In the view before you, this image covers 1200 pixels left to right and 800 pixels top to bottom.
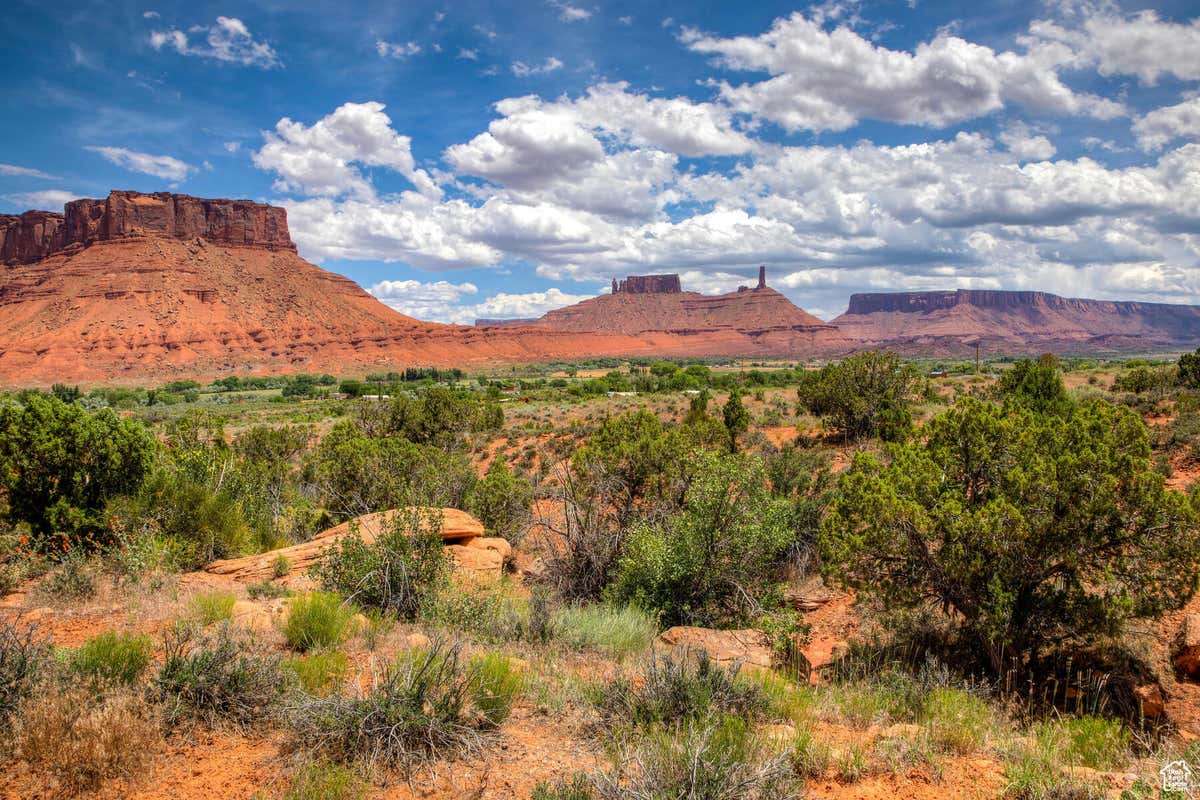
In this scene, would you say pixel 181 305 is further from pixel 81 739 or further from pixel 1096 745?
pixel 1096 745

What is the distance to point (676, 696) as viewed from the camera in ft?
15.8

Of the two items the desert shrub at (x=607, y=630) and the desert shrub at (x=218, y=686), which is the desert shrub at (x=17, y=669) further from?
the desert shrub at (x=607, y=630)

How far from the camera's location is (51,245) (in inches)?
4582

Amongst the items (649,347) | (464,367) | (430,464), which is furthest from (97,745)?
(649,347)

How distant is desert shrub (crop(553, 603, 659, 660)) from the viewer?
21.7ft

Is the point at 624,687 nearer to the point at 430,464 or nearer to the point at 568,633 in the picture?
the point at 568,633

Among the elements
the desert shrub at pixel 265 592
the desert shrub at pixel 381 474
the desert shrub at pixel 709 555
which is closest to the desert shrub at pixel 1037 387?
the desert shrub at pixel 709 555

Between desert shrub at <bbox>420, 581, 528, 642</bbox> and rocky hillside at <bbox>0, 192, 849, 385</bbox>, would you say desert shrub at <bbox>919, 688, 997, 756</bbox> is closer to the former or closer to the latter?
desert shrub at <bbox>420, 581, 528, 642</bbox>

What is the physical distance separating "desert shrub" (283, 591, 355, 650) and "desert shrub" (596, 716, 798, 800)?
329 cm

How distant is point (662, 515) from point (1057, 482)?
536 centimetres

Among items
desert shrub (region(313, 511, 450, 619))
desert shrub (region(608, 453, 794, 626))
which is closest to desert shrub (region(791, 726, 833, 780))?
desert shrub (region(608, 453, 794, 626))

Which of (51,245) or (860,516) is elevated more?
(51,245)

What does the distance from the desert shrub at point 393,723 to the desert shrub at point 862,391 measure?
19111 millimetres

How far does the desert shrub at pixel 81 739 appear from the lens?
375 cm
